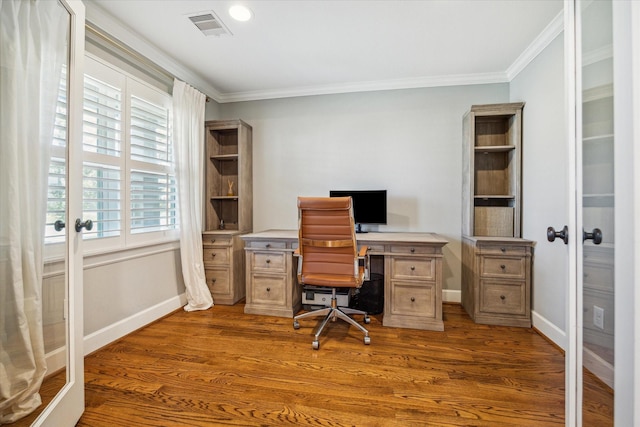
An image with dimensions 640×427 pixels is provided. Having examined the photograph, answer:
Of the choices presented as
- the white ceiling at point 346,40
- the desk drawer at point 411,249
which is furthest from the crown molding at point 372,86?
the desk drawer at point 411,249

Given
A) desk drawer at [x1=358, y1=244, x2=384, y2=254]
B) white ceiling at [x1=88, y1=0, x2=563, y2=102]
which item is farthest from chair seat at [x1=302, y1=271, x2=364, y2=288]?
white ceiling at [x1=88, y1=0, x2=563, y2=102]

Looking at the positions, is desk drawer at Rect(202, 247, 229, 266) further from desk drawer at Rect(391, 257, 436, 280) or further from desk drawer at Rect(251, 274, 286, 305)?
desk drawer at Rect(391, 257, 436, 280)

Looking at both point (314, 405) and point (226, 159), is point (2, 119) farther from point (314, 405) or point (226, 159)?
point (226, 159)

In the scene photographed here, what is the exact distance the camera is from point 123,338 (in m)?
2.30

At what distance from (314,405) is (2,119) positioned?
1884 millimetres

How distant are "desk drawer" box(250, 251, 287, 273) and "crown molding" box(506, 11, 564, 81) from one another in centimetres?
299

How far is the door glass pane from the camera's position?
932mm

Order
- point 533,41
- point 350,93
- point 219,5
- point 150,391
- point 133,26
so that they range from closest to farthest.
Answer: point 150,391, point 219,5, point 133,26, point 533,41, point 350,93

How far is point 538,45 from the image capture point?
2.42 m

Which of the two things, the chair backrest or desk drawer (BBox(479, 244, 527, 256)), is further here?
desk drawer (BBox(479, 244, 527, 256))

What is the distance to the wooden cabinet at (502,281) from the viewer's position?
2.51 meters

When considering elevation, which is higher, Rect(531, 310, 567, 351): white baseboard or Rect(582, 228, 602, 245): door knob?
Rect(582, 228, 602, 245): door knob

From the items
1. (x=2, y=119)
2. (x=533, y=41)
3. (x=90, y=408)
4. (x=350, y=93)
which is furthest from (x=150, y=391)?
(x=533, y=41)

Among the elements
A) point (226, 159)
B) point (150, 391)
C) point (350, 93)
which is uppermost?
point (350, 93)
